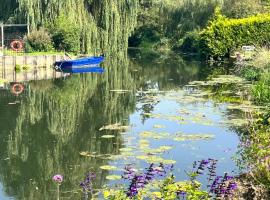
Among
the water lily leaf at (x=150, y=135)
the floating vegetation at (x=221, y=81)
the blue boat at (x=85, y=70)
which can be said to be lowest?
the water lily leaf at (x=150, y=135)

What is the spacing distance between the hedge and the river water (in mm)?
13674

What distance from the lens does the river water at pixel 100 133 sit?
9.08 m

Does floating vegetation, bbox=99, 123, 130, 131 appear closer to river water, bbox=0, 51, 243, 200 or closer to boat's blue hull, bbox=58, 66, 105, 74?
river water, bbox=0, 51, 243, 200

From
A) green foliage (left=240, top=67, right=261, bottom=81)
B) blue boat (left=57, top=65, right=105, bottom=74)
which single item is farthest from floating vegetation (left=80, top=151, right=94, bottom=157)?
blue boat (left=57, top=65, right=105, bottom=74)

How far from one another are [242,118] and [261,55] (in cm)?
834

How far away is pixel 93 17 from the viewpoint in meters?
33.4

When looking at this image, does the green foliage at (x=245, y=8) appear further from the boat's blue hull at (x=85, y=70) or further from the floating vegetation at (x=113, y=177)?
the floating vegetation at (x=113, y=177)

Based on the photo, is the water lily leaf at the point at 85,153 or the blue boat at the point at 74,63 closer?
the water lily leaf at the point at 85,153

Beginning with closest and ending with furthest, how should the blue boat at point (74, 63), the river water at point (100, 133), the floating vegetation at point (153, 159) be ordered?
the river water at point (100, 133), the floating vegetation at point (153, 159), the blue boat at point (74, 63)

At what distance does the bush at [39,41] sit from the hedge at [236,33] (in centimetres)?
1176

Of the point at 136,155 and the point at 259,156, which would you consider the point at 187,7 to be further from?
the point at 259,156

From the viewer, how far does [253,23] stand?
34.8m

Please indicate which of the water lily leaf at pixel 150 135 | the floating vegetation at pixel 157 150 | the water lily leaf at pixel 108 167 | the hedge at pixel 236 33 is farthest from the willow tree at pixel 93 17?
the water lily leaf at pixel 108 167

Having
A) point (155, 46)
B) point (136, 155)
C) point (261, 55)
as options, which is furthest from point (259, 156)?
point (155, 46)
